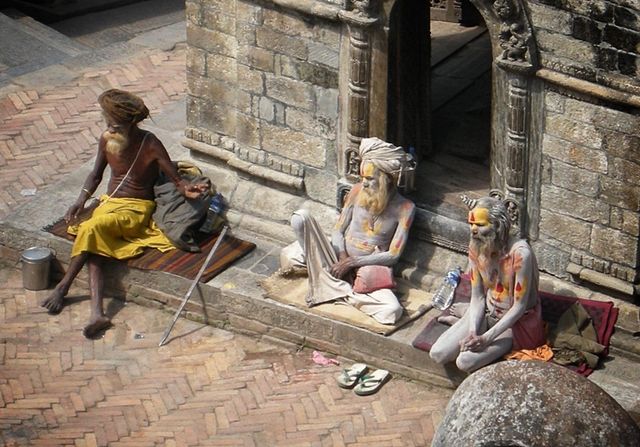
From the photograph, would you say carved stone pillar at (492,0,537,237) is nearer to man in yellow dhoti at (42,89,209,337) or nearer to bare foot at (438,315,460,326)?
bare foot at (438,315,460,326)

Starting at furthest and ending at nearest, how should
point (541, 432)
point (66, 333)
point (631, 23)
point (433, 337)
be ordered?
point (66, 333) < point (433, 337) < point (631, 23) < point (541, 432)

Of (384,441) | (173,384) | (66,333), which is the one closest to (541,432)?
(384,441)

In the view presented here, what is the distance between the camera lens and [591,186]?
12.5m

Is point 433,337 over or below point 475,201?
below

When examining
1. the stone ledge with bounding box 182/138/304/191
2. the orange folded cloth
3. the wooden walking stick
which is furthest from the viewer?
the stone ledge with bounding box 182/138/304/191

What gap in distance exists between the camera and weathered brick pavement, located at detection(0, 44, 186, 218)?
16.1 m

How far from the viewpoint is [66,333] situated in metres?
13.9

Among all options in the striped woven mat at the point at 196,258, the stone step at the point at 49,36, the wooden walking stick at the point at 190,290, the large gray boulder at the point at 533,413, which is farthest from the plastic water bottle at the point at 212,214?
the large gray boulder at the point at 533,413

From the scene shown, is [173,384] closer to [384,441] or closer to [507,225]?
[384,441]

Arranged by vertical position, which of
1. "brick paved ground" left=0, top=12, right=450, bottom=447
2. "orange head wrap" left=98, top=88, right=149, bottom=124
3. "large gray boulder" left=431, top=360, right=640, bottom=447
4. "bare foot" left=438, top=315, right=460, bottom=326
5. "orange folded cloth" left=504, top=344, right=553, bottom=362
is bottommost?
"brick paved ground" left=0, top=12, right=450, bottom=447

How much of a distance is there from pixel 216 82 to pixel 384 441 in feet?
13.6

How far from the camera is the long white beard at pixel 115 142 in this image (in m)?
14.2

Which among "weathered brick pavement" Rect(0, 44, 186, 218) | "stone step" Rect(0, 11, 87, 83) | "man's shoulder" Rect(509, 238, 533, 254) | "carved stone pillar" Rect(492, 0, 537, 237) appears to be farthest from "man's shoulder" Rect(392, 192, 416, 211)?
"stone step" Rect(0, 11, 87, 83)

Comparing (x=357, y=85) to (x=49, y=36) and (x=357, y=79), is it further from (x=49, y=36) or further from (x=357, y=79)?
(x=49, y=36)
